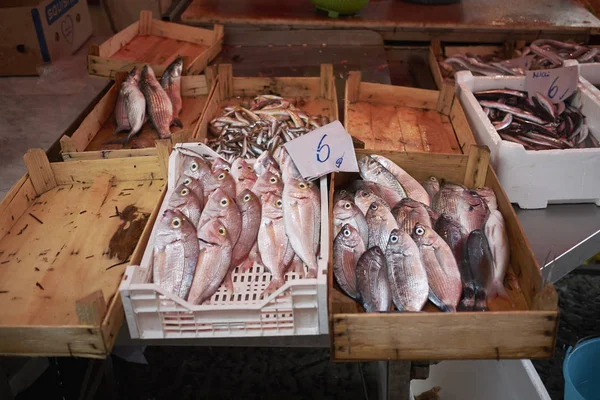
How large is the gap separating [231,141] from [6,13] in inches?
102

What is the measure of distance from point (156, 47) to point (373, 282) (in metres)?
3.99

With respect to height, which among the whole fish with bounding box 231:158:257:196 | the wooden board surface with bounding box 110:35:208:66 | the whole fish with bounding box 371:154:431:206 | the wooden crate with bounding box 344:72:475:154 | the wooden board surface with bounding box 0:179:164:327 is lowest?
the wooden board surface with bounding box 110:35:208:66

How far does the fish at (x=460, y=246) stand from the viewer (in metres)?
2.15

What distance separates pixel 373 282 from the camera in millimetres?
2146

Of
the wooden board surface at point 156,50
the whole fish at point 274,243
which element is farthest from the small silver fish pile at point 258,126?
the wooden board surface at point 156,50

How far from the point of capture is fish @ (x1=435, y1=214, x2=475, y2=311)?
7.06 feet

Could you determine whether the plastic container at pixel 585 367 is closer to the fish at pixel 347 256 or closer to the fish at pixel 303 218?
the fish at pixel 347 256

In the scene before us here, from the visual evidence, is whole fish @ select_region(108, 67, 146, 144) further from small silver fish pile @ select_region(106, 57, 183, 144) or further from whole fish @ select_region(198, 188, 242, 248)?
whole fish @ select_region(198, 188, 242, 248)

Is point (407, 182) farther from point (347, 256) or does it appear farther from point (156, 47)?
point (156, 47)

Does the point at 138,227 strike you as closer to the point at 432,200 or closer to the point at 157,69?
the point at 432,200

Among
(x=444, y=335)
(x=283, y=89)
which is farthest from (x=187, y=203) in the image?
(x=283, y=89)

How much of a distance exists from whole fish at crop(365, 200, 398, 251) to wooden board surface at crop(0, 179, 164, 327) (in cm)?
118

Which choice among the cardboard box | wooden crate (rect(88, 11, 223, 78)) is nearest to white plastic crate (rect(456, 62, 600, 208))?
wooden crate (rect(88, 11, 223, 78))

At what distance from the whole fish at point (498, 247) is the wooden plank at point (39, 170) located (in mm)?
2399
